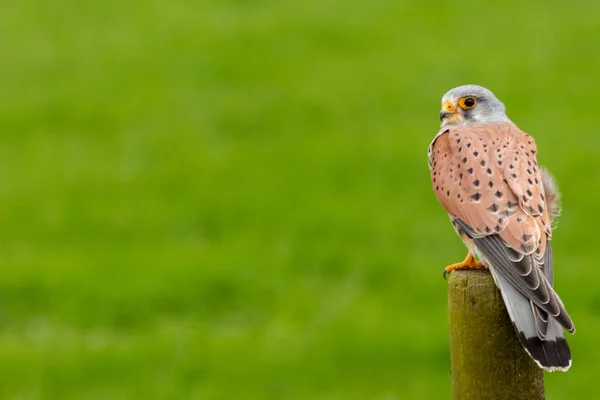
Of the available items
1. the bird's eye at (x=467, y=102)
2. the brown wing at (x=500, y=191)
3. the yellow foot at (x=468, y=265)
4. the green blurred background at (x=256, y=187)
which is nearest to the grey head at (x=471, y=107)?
the bird's eye at (x=467, y=102)

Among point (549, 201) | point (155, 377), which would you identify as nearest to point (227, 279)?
point (155, 377)

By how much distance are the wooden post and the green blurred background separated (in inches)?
189

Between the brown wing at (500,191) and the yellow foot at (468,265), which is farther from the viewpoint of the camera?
the yellow foot at (468,265)

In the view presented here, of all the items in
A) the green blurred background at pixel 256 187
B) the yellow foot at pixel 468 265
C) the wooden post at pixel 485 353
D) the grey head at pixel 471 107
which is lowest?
the wooden post at pixel 485 353

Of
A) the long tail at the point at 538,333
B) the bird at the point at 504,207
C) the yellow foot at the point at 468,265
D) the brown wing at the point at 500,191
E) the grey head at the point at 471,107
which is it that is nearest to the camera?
the long tail at the point at 538,333

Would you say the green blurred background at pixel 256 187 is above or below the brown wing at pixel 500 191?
above

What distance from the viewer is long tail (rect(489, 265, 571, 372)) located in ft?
13.4

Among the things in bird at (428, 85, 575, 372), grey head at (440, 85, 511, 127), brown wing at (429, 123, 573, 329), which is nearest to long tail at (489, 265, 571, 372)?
bird at (428, 85, 575, 372)

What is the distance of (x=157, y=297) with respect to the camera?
10.6m

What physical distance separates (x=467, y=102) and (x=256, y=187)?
6.99 metres

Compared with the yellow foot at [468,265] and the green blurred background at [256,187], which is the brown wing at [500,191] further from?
the green blurred background at [256,187]

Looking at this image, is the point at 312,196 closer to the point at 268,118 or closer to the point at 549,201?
the point at 268,118

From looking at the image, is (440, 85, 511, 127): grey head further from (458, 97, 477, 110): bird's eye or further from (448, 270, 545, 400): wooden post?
(448, 270, 545, 400): wooden post

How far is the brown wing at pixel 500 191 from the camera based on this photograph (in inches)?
187
